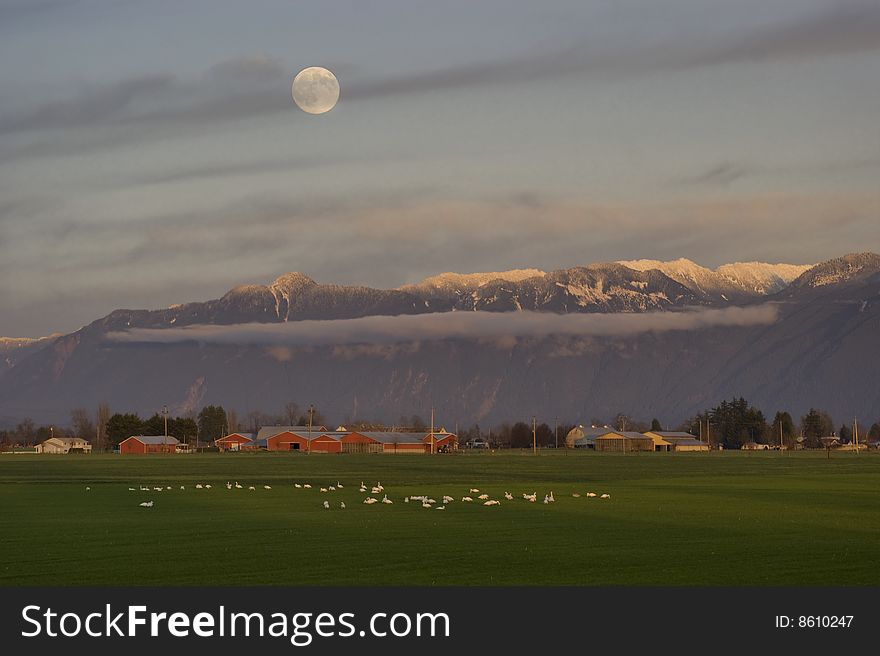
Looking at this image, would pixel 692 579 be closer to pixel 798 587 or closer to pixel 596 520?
pixel 798 587

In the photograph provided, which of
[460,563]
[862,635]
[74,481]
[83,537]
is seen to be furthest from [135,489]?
[862,635]

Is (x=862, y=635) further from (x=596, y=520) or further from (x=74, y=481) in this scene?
(x=74, y=481)

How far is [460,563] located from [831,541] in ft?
37.1

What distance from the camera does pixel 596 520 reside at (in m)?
42.4

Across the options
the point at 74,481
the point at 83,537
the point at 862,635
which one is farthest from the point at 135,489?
the point at 862,635

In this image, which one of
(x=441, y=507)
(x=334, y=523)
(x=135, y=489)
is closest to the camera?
(x=334, y=523)

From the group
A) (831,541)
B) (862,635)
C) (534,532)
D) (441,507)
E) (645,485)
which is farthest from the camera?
(645,485)

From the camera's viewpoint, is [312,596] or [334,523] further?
[334,523]

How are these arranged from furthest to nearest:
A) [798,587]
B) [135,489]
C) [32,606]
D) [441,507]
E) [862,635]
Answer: [135,489]
[441,507]
[798,587]
[32,606]
[862,635]

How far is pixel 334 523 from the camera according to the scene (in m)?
41.1

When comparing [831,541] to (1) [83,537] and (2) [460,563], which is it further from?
(1) [83,537]

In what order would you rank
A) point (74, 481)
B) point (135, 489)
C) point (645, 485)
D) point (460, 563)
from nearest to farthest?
point (460, 563), point (135, 489), point (645, 485), point (74, 481)

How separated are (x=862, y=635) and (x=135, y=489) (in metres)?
48.7

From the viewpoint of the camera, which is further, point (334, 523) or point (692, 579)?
point (334, 523)
